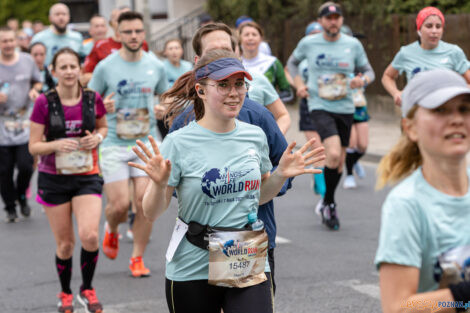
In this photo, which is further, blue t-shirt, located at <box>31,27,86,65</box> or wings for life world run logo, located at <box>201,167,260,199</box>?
blue t-shirt, located at <box>31,27,86,65</box>

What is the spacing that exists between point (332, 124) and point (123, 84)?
8.75 feet

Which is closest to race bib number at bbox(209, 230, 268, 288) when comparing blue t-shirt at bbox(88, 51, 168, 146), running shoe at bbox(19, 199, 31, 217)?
blue t-shirt at bbox(88, 51, 168, 146)

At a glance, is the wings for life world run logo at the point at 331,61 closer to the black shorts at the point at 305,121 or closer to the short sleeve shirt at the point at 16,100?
the black shorts at the point at 305,121

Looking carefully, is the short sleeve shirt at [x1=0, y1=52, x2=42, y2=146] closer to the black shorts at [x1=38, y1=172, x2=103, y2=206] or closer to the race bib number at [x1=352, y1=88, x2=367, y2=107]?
the black shorts at [x1=38, y1=172, x2=103, y2=206]

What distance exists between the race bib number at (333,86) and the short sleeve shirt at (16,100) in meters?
3.28

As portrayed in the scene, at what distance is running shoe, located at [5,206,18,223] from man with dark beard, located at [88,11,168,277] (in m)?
2.99

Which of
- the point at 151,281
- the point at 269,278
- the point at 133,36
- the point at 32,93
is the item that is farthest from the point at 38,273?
the point at 269,278

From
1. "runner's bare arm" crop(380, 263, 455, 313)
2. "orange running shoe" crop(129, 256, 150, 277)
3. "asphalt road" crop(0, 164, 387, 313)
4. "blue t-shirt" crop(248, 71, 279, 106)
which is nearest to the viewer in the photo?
"runner's bare arm" crop(380, 263, 455, 313)

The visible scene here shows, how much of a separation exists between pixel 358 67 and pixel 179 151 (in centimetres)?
583

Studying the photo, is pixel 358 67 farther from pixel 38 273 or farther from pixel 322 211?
pixel 38 273

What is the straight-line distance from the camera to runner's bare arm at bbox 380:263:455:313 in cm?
258

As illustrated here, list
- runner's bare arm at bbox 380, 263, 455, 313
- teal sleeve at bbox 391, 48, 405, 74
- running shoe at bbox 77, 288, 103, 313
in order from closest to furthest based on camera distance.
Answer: runner's bare arm at bbox 380, 263, 455, 313
running shoe at bbox 77, 288, 103, 313
teal sleeve at bbox 391, 48, 405, 74

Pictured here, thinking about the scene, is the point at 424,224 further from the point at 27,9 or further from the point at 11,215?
the point at 27,9

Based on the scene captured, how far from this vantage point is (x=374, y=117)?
19719 mm
